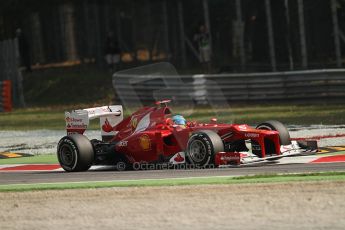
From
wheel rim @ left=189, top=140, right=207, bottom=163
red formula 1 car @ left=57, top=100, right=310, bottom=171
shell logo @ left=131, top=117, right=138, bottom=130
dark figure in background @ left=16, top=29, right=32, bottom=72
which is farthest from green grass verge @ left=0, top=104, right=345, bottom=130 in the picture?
dark figure in background @ left=16, top=29, right=32, bottom=72

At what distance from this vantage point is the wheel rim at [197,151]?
13.4 meters

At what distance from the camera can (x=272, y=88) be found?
27.2 m

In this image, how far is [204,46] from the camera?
Result: 101ft

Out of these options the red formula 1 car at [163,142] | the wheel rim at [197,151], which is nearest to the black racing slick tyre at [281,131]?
the red formula 1 car at [163,142]

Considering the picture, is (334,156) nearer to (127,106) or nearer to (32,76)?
(127,106)

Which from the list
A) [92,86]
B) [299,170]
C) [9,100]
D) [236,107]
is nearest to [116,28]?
[92,86]

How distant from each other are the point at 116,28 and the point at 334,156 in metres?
22.2

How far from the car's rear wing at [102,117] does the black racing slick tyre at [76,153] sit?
54 cm

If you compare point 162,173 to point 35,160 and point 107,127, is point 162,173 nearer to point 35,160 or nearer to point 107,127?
point 107,127

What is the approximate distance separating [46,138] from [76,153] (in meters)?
6.72

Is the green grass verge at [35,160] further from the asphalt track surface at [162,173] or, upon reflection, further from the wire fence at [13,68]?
the wire fence at [13,68]

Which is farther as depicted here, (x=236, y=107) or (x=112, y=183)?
(x=236, y=107)

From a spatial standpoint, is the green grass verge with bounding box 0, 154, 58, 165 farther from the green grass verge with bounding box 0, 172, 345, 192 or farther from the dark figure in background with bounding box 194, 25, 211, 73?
the dark figure in background with bounding box 194, 25, 211, 73

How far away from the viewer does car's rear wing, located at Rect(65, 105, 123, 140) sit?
15.3m
